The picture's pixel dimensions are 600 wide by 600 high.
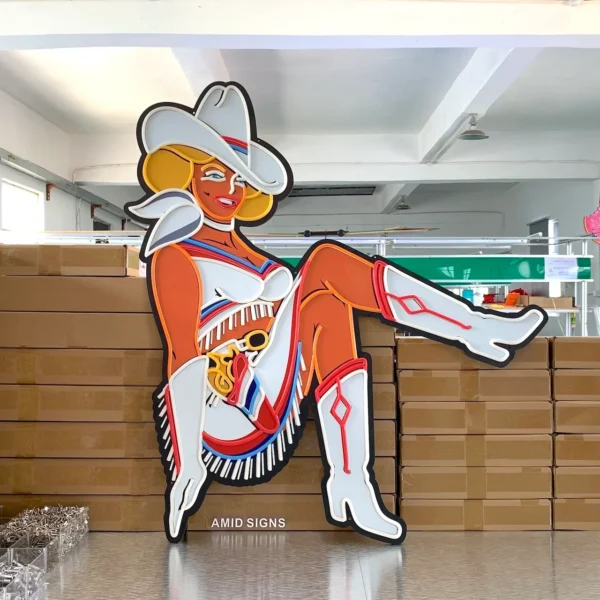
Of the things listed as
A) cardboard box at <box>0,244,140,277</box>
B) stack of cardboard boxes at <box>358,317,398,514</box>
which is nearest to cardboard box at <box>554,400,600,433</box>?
stack of cardboard boxes at <box>358,317,398,514</box>

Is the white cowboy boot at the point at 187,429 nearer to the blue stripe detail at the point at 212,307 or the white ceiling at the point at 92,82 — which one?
the blue stripe detail at the point at 212,307

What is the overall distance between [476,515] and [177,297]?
5.95 feet

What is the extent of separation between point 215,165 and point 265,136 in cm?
489

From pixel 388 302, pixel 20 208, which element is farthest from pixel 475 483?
pixel 20 208

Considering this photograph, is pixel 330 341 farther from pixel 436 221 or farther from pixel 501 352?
pixel 436 221

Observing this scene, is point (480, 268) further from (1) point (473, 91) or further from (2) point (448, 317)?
(2) point (448, 317)

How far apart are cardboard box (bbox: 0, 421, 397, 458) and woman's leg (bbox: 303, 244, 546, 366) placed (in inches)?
21.3

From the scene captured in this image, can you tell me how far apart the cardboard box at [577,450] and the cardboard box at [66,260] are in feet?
7.65

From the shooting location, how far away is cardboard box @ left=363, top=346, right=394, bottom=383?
338cm

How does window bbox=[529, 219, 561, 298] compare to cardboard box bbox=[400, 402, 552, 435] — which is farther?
window bbox=[529, 219, 561, 298]

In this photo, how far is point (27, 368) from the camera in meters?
3.39

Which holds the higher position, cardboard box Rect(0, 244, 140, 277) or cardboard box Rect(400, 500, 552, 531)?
A: cardboard box Rect(0, 244, 140, 277)

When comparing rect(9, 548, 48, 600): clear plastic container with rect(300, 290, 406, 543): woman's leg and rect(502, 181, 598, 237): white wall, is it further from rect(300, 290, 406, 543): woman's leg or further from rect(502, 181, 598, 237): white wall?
rect(502, 181, 598, 237): white wall

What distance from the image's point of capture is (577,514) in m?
3.38
